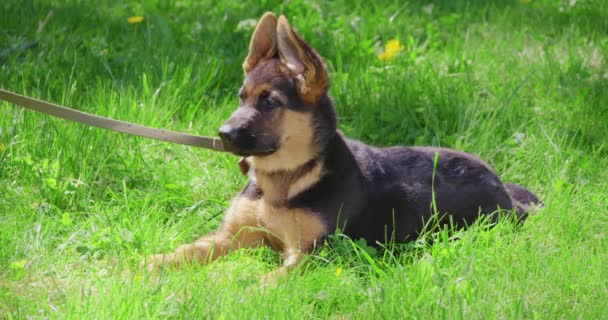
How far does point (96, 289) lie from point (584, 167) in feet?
9.39

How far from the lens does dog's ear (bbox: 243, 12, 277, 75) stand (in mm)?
4344

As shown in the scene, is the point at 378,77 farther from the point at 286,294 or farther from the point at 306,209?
the point at 286,294

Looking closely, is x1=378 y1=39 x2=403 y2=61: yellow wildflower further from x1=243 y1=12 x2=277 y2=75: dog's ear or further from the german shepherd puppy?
x1=243 y1=12 x2=277 y2=75: dog's ear

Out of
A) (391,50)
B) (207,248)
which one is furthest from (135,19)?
(207,248)

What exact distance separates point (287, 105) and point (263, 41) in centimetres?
41

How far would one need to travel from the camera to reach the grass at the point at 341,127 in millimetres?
3650

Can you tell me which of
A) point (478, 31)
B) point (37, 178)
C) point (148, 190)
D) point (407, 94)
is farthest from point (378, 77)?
point (37, 178)

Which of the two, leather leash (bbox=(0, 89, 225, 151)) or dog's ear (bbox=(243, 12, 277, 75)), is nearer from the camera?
leather leash (bbox=(0, 89, 225, 151))

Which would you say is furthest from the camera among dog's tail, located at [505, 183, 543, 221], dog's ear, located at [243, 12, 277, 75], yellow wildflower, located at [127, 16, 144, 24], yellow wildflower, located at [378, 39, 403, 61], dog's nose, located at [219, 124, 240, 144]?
yellow wildflower, located at [127, 16, 144, 24]

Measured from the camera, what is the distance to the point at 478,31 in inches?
279

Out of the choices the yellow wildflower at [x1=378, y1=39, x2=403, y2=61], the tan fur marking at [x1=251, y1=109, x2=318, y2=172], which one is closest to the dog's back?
the tan fur marking at [x1=251, y1=109, x2=318, y2=172]

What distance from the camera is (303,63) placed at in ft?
13.8

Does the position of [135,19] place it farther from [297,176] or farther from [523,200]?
[523,200]

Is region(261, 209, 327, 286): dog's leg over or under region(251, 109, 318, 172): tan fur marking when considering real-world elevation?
under
